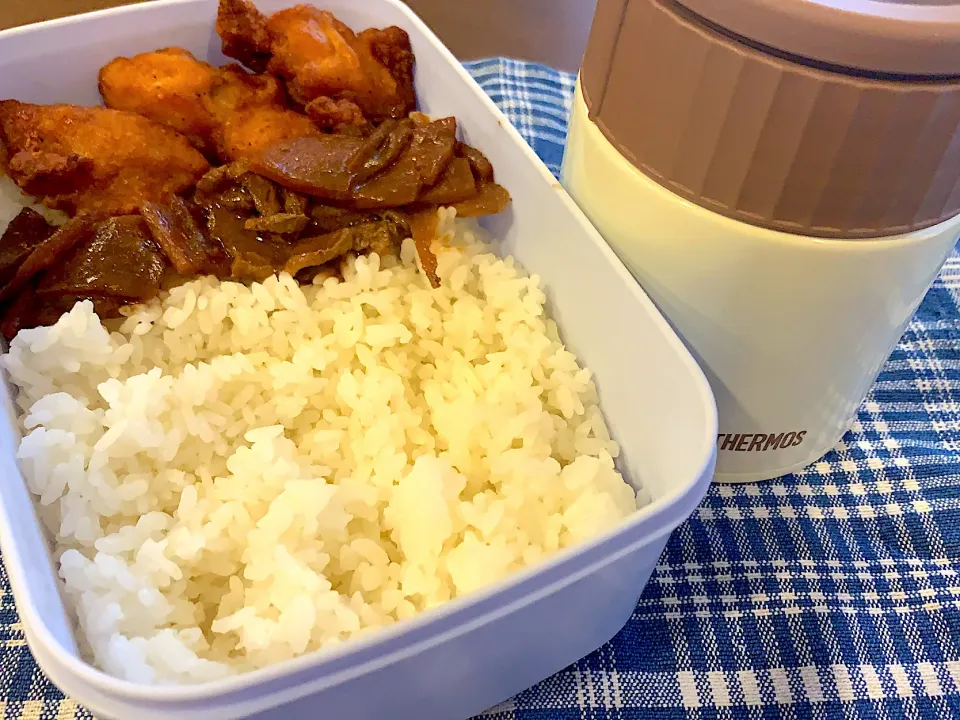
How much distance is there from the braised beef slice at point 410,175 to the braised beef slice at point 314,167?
0.03 m

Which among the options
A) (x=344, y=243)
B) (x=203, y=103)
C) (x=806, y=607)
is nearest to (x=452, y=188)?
(x=344, y=243)

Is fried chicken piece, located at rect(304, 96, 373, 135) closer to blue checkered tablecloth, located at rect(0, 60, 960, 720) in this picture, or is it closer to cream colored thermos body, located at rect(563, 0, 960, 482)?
cream colored thermos body, located at rect(563, 0, 960, 482)

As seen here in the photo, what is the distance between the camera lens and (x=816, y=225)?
724 millimetres

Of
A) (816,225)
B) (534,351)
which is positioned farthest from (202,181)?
(816,225)

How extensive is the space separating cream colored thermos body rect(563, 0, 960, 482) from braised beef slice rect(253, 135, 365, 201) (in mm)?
302

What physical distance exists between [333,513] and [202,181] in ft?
1.71

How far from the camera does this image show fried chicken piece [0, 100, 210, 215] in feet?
3.33

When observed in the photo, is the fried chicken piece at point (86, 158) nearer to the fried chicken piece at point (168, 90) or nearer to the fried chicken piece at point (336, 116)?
the fried chicken piece at point (168, 90)

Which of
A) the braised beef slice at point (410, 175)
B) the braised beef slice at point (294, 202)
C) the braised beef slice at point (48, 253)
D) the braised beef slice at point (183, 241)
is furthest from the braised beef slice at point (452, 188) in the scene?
the braised beef slice at point (48, 253)

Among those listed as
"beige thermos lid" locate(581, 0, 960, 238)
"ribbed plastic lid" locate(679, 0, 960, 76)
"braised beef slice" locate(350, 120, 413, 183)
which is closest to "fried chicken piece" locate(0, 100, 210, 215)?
"braised beef slice" locate(350, 120, 413, 183)

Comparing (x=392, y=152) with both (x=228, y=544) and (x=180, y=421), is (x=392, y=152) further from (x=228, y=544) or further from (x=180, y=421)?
(x=228, y=544)

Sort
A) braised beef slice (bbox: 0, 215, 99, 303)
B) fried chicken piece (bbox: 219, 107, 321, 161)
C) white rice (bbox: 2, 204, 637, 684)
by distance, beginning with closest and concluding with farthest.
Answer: white rice (bbox: 2, 204, 637, 684) → braised beef slice (bbox: 0, 215, 99, 303) → fried chicken piece (bbox: 219, 107, 321, 161)

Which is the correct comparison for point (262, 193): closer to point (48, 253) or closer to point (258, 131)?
point (258, 131)

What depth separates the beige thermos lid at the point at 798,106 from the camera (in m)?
0.62
